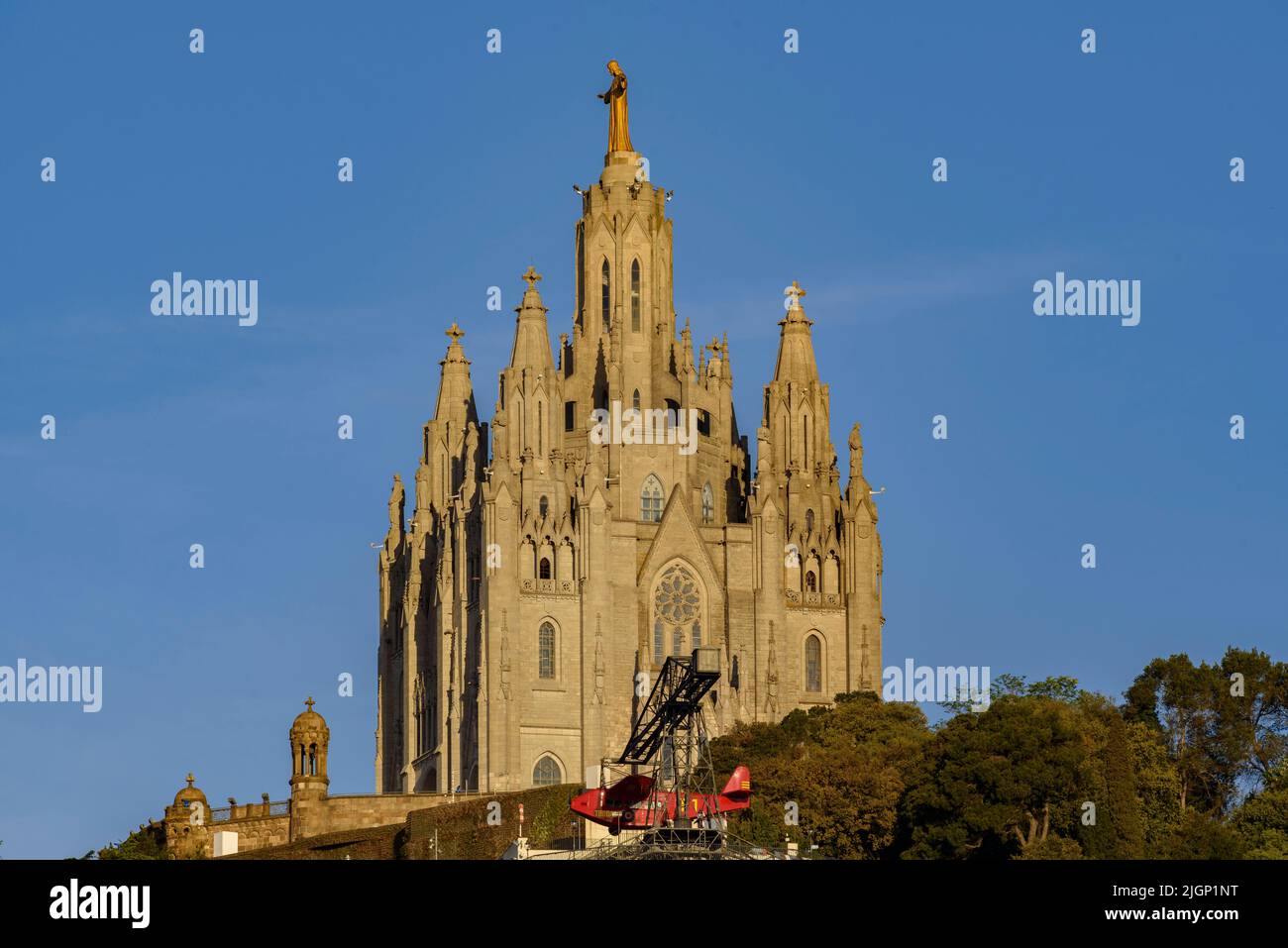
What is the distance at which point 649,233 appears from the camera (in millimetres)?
154375

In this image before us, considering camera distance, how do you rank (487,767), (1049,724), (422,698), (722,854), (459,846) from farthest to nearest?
(422,698) → (487,767) → (459,846) → (1049,724) → (722,854)

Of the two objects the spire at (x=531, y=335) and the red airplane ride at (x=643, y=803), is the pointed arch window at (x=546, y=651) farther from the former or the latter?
the red airplane ride at (x=643, y=803)

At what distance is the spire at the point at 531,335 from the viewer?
14650cm

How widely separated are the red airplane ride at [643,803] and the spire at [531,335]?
123 ft

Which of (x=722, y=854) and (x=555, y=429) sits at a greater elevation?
(x=555, y=429)

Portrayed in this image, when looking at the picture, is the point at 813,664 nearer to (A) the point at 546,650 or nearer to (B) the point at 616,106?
(A) the point at 546,650

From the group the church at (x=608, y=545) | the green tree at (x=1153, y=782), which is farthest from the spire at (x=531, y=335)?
the green tree at (x=1153, y=782)
